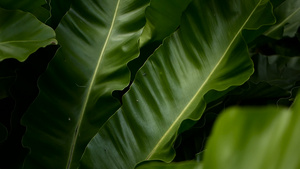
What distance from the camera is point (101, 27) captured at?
69 cm

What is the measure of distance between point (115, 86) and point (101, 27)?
0.13m

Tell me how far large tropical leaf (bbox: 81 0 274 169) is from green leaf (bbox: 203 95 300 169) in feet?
0.97

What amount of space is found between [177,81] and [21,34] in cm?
27

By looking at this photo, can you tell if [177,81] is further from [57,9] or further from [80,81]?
[57,9]

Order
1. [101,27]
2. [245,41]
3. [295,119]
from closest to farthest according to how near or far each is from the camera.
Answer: [295,119] → [245,41] → [101,27]

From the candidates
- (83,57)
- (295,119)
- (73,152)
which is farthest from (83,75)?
(295,119)

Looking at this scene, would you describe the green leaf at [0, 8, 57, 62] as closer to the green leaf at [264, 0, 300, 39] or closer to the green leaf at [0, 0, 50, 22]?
the green leaf at [0, 0, 50, 22]

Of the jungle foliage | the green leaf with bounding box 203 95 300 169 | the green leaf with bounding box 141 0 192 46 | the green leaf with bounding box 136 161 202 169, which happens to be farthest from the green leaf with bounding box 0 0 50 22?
the green leaf with bounding box 203 95 300 169

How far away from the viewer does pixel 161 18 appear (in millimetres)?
698

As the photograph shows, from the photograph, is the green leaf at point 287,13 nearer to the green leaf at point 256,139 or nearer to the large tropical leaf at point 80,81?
the large tropical leaf at point 80,81

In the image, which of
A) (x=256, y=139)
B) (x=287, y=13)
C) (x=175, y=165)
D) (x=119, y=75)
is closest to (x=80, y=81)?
(x=119, y=75)

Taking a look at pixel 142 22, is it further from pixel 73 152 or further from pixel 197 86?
pixel 73 152

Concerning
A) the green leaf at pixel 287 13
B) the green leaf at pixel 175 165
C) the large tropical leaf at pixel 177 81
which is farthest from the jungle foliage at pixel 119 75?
the green leaf at pixel 287 13

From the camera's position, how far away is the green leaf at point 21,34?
565 millimetres
